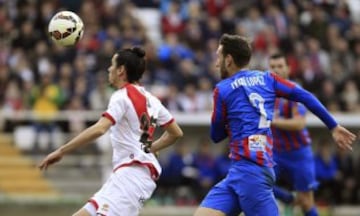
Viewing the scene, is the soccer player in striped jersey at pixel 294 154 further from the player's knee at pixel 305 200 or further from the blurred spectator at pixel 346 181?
the blurred spectator at pixel 346 181

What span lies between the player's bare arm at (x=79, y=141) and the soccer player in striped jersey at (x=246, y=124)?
1.18 meters

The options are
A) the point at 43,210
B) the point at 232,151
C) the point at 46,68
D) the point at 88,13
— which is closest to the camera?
the point at 232,151

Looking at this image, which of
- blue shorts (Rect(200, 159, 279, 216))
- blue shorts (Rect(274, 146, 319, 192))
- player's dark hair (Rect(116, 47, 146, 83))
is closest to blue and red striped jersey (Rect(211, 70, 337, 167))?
blue shorts (Rect(200, 159, 279, 216))

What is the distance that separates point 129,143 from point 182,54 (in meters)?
12.3

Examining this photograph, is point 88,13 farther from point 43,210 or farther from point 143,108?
point 143,108

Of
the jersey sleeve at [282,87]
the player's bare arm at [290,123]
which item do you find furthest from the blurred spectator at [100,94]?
the jersey sleeve at [282,87]

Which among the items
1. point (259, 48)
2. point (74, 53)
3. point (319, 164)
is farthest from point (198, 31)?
point (319, 164)

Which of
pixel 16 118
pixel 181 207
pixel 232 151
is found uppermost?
pixel 232 151

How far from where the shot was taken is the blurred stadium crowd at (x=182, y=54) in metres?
20.3

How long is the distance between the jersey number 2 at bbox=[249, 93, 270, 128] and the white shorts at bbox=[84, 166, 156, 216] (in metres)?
1.26

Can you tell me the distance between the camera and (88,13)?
22.2m

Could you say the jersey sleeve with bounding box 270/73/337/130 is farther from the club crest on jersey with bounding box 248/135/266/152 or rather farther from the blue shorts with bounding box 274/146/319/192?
the blue shorts with bounding box 274/146/319/192

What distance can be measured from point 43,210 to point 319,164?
553 centimetres

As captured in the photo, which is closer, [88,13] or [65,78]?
[65,78]
